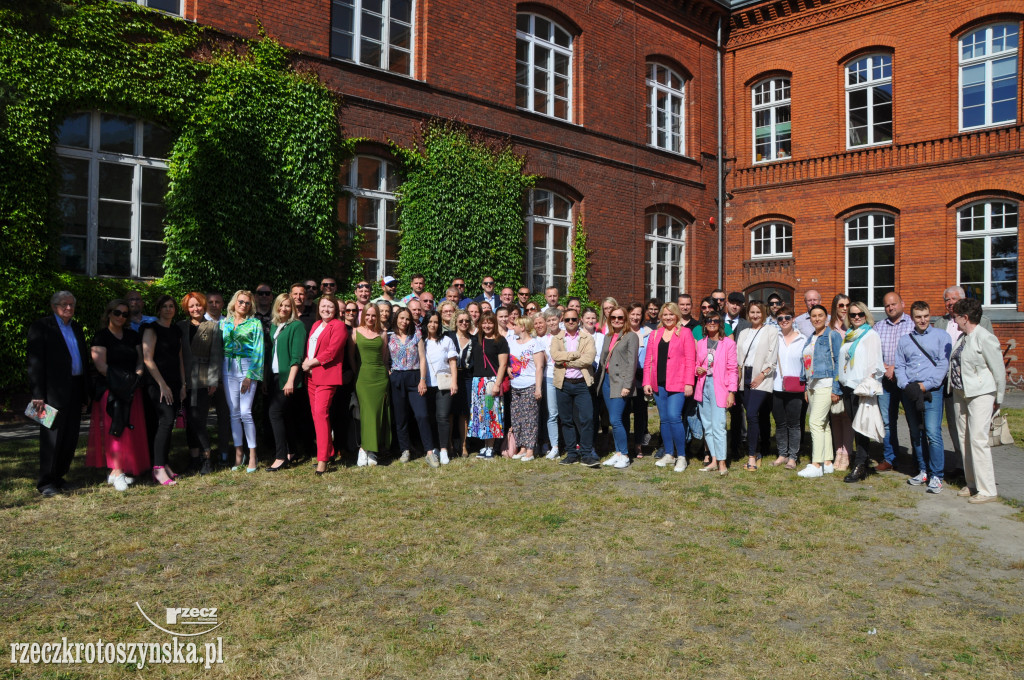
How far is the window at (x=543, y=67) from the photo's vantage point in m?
16.1

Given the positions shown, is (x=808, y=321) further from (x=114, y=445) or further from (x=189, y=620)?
(x=114, y=445)

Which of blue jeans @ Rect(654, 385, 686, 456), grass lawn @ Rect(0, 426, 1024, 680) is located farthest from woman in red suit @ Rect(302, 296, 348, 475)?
blue jeans @ Rect(654, 385, 686, 456)

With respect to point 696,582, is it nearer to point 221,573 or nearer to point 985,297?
point 221,573

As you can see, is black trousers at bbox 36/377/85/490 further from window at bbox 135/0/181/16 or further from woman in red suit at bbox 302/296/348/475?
window at bbox 135/0/181/16

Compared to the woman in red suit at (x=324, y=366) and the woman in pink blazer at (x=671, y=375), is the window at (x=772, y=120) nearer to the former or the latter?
the woman in pink blazer at (x=671, y=375)

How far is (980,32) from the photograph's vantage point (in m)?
17.0

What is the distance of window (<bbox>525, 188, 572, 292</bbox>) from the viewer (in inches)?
640

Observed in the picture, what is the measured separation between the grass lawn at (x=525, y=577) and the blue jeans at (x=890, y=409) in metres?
1.06

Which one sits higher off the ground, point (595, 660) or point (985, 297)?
point (985, 297)

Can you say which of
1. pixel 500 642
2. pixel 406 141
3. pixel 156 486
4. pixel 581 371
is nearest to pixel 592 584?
pixel 500 642

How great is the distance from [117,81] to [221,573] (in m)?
8.76

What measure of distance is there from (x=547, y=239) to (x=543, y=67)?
3998 millimetres

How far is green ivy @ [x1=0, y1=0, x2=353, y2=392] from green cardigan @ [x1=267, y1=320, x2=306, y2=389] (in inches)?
173

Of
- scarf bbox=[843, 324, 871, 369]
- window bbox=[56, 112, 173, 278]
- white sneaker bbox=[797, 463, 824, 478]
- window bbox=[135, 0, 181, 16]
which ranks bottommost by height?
Result: white sneaker bbox=[797, 463, 824, 478]
